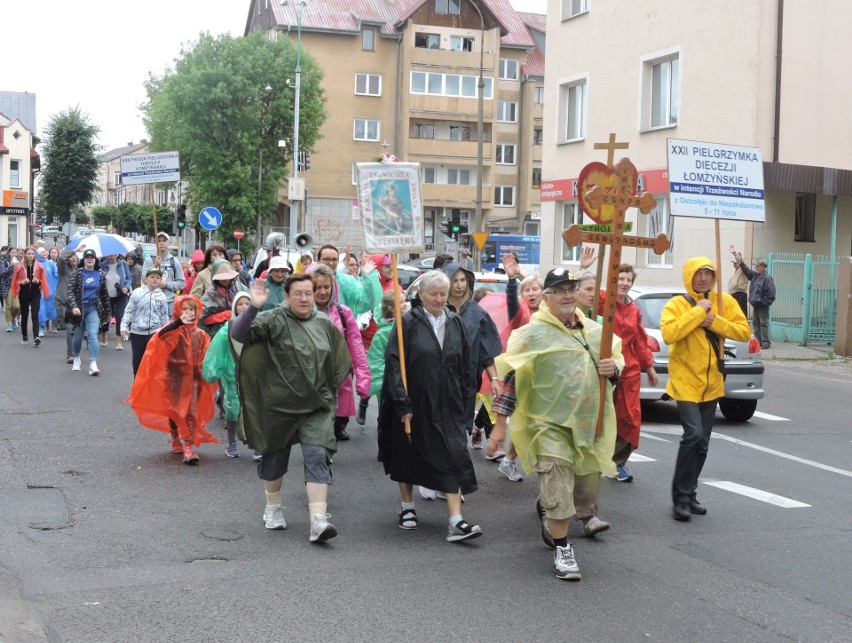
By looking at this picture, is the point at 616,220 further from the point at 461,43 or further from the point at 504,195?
the point at 504,195

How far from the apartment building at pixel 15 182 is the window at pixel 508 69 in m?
31.8

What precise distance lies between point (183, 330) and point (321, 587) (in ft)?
14.2

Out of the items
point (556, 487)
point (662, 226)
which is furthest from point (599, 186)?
point (662, 226)

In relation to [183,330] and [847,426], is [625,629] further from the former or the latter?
[847,426]

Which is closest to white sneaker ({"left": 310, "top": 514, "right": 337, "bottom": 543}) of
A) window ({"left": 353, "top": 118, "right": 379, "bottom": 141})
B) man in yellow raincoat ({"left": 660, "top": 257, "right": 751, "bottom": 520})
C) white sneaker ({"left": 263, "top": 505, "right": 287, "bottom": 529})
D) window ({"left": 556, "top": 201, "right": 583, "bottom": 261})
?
white sneaker ({"left": 263, "top": 505, "right": 287, "bottom": 529})

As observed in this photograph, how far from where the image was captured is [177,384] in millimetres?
9555

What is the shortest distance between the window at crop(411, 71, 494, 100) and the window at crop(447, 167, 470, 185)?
166 inches

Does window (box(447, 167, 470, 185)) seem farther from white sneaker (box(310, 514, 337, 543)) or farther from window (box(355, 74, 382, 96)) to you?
white sneaker (box(310, 514, 337, 543))

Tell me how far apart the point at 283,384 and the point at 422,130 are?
186ft

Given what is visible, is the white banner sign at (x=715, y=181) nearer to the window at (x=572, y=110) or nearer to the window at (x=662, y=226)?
the window at (x=662, y=226)

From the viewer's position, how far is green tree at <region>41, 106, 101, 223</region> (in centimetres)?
7850

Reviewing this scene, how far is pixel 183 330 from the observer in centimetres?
956

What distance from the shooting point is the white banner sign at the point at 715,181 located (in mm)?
10039

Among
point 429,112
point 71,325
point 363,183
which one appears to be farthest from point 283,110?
point 363,183
